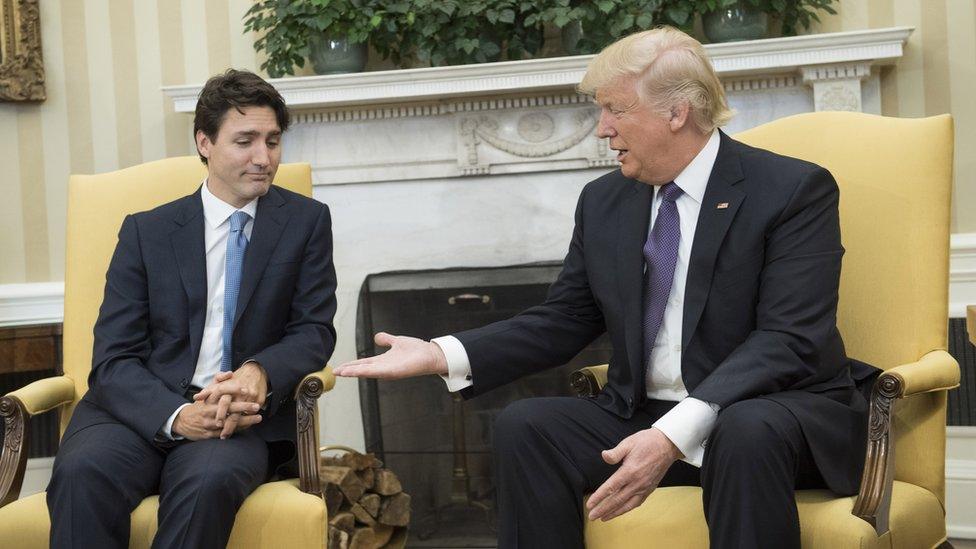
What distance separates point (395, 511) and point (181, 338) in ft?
3.92

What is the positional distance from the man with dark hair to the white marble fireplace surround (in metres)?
1.06

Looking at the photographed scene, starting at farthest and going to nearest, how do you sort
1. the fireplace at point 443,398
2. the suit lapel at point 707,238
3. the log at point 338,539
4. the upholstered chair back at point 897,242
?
the fireplace at point 443,398 < the log at point 338,539 < the upholstered chair back at point 897,242 < the suit lapel at point 707,238

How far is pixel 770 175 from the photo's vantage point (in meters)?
2.06

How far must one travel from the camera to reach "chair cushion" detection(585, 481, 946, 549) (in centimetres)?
177

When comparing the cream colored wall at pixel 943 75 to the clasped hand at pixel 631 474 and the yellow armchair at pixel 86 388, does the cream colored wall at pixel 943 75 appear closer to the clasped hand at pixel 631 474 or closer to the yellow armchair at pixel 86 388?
the yellow armchair at pixel 86 388

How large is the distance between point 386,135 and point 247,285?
4.60 feet

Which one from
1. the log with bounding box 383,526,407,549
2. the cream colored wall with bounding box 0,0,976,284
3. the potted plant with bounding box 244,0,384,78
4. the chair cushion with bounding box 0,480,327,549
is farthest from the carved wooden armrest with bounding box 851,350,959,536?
the cream colored wall with bounding box 0,0,976,284

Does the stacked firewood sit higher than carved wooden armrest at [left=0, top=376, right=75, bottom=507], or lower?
lower

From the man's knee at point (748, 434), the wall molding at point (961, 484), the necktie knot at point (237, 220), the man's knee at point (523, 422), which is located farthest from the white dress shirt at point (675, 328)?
the wall molding at point (961, 484)

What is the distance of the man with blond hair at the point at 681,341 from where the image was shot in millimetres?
1737

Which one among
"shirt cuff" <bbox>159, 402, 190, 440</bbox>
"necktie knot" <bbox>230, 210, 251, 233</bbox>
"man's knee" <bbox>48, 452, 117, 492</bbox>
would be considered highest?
"necktie knot" <bbox>230, 210, 251, 233</bbox>

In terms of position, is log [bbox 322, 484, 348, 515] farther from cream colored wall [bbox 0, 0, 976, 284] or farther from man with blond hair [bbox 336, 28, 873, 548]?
cream colored wall [bbox 0, 0, 976, 284]

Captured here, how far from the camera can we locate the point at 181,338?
243 centimetres

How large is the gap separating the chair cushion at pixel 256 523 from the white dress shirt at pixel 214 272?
14.0 inches
